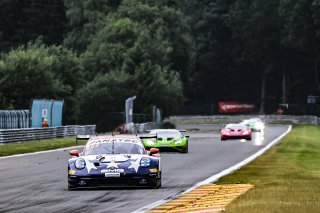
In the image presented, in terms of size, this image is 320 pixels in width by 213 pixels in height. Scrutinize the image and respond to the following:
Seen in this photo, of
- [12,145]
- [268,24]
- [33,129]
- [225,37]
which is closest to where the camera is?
[12,145]

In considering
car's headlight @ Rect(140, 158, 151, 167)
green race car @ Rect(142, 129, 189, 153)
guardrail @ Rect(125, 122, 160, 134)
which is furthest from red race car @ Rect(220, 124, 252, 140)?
car's headlight @ Rect(140, 158, 151, 167)

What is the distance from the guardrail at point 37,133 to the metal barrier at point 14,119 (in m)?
0.74

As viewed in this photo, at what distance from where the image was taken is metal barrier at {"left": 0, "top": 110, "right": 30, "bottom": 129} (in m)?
50.2

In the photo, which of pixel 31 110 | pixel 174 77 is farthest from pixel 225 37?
pixel 31 110

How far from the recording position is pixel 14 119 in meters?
51.9

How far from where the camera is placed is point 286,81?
14588 centimetres

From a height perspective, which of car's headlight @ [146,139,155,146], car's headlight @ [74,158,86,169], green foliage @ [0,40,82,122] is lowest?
car's headlight @ [146,139,155,146]

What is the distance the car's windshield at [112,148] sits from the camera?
68.2ft

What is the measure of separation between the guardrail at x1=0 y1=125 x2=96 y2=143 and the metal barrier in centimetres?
74

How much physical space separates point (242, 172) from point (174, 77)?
7480cm

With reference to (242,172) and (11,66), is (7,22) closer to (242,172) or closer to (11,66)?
(11,66)

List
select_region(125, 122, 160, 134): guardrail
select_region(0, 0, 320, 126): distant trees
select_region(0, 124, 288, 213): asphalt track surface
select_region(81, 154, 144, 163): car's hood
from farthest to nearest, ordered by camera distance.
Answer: select_region(0, 0, 320, 126): distant trees
select_region(125, 122, 160, 134): guardrail
select_region(81, 154, 144, 163): car's hood
select_region(0, 124, 288, 213): asphalt track surface

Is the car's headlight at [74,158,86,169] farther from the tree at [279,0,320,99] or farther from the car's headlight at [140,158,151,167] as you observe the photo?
the tree at [279,0,320,99]

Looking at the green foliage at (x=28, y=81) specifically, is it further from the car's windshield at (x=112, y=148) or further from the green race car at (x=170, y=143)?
Result: the car's windshield at (x=112, y=148)
